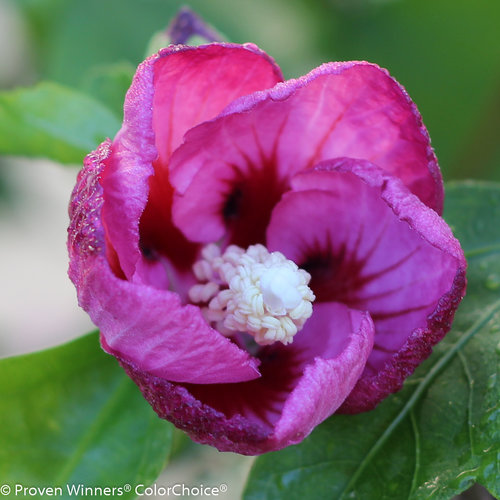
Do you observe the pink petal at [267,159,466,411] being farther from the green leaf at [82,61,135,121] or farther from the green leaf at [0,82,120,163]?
the green leaf at [82,61,135,121]

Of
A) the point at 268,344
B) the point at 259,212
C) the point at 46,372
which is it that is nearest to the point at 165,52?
the point at 259,212

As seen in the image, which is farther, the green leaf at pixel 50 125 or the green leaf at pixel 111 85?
the green leaf at pixel 111 85

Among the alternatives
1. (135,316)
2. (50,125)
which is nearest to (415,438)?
(135,316)

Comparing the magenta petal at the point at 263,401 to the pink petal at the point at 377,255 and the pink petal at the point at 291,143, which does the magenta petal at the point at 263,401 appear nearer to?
the pink petal at the point at 377,255

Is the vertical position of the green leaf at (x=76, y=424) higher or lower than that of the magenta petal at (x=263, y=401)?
lower

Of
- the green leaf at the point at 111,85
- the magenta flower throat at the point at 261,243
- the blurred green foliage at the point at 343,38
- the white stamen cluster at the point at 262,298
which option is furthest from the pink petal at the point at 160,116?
the blurred green foliage at the point at 343,38

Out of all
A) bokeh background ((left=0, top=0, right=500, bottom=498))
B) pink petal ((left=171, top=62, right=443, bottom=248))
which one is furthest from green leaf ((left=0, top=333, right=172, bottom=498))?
bokeh background ((left=0, top=0, right=500, bottom=498))

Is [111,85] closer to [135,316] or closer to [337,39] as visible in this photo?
[135,316]
